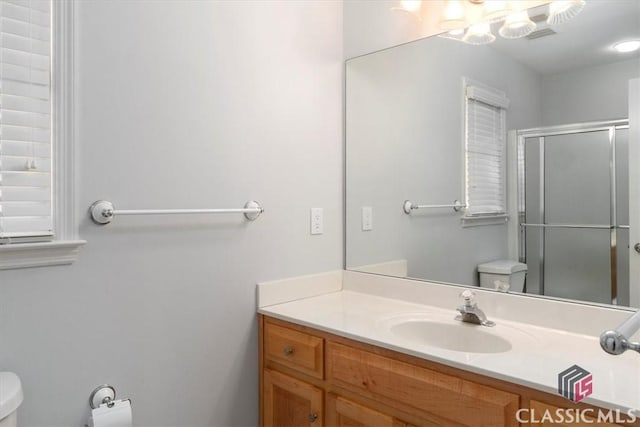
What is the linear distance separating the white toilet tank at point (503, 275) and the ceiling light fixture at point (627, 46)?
0.74 meters

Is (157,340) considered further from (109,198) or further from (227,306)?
(109,198)

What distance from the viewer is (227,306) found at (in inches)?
61.4

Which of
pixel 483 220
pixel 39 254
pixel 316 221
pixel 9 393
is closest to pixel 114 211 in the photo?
pixel 39 254

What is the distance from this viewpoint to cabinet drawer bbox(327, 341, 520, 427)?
1.03 m

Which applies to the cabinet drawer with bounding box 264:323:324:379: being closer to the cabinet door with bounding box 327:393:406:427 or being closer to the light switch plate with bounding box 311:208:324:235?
the cabinet door with bounding box 327:393:406:427

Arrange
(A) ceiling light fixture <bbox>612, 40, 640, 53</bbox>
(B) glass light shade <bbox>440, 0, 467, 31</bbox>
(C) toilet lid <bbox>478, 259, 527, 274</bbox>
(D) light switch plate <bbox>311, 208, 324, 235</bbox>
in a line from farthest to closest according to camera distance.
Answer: (D) light switch plate <bbox>311, 208, 324, 235</bbox>, (B) glass light shade <bbox>440, 0, 467, 31</bbox>, (C) toilet lid <bbox>478, 259, 527, 274</bbox>, (A) ceiling light fixture <bbox>612, 40, 640, 53</bbox>

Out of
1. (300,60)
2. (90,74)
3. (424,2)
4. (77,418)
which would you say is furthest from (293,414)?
(424,2)

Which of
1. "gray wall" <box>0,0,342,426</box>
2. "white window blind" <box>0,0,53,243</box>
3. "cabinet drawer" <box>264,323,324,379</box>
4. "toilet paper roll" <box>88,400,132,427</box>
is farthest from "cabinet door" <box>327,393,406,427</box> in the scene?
"white window blind" <box>0,0,53,243</box>

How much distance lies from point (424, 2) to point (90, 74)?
1.30 metres

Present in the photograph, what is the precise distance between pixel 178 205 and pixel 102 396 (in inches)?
24.3

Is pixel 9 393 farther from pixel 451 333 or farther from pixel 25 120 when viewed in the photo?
pixel 451 333

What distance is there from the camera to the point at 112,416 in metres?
1.19

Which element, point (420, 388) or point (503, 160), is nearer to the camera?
point (420, 388)

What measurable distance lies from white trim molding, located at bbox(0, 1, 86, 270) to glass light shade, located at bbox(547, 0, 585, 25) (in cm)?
151
